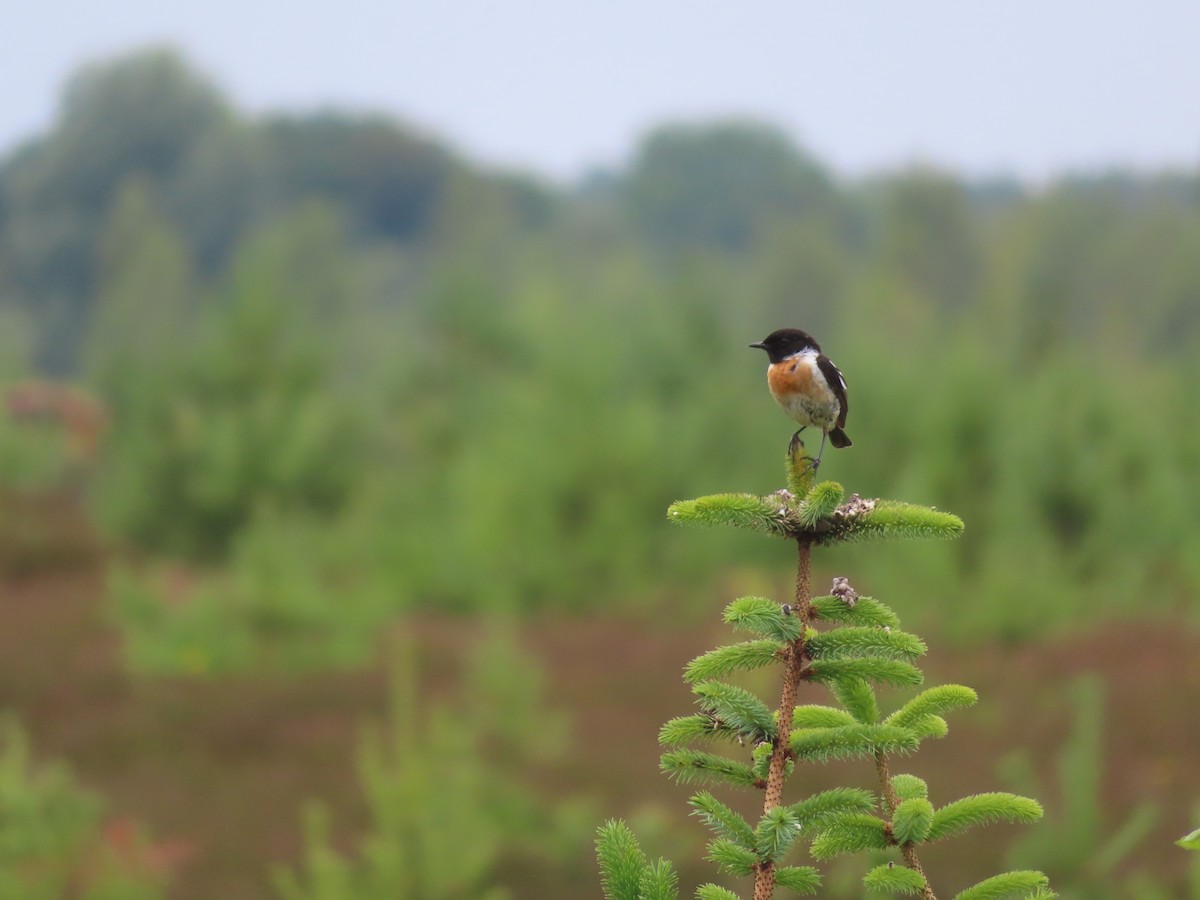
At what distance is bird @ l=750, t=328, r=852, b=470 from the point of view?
2871mm

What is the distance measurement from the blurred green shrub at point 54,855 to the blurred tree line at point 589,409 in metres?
7.23

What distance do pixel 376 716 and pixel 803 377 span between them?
1310 centimetres

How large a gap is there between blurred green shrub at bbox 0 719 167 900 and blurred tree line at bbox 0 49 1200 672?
23.7ft

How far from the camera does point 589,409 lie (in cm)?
2962

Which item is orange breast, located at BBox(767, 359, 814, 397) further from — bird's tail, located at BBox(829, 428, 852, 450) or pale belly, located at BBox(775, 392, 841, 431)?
bird's tail, located at BBox(829, 428, 852, 450)

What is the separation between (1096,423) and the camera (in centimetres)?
2305

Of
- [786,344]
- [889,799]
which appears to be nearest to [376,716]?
[786,344]

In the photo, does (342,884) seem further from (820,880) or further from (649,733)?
(649,733)

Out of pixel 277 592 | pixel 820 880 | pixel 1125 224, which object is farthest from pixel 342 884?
pixel 1125 224

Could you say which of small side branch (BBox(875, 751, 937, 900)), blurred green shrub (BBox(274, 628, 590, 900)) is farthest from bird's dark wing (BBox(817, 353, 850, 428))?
blurred green shrub (BBox(274, 628, 590, 900))

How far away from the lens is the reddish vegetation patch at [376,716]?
37.3 ft

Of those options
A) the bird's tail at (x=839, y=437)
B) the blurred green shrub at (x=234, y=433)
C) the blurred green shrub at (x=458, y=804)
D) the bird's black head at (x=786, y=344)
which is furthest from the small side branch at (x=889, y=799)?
the blurred green shrub at (x=234, y=433)

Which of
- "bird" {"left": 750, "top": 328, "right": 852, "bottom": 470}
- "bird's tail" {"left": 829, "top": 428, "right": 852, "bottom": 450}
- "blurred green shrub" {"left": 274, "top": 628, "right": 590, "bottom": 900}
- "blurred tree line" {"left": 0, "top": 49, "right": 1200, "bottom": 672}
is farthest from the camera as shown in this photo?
"blurred tree line" {"left": 0, "top": 49, "right": 1200, "bottom": 672}

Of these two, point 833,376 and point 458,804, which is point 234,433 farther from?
point 833,376
